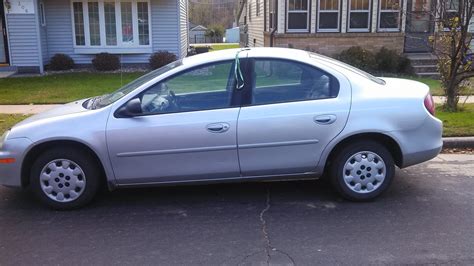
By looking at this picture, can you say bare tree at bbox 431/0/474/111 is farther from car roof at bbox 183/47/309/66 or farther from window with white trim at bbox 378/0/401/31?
window with white trim at bbox 378/0/401/31

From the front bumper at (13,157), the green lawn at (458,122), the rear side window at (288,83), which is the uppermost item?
the rear side window at (288,83)

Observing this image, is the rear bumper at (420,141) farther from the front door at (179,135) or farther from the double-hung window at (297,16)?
the double-hung window at (297,16)

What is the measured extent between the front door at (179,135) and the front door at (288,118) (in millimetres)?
172

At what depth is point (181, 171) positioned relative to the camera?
484cm

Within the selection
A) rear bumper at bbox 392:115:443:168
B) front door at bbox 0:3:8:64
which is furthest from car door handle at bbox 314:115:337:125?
front door at bbox 0:3:8:64

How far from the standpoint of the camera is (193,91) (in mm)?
5012

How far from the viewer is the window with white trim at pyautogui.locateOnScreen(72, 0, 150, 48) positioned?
17812 millimetres

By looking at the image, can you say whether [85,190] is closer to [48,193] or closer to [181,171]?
[48,193]

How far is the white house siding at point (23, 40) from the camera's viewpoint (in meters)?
16.8

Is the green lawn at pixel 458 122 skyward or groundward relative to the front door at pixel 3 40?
groundward

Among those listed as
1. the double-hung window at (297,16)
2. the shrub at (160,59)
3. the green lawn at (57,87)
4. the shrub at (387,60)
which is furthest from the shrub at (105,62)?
the shrub at (387,60)

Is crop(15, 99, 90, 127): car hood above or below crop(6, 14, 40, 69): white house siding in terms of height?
below

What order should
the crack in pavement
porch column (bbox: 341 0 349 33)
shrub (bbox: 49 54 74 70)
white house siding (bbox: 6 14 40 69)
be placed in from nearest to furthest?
the crack in pavement, white house siding (bbox: 6 14 40 69), porch column (bbox: 341 0 349 33), shrub (bbox: 49 54 74 70)

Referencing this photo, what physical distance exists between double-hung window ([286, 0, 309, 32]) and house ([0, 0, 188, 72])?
4181mm
